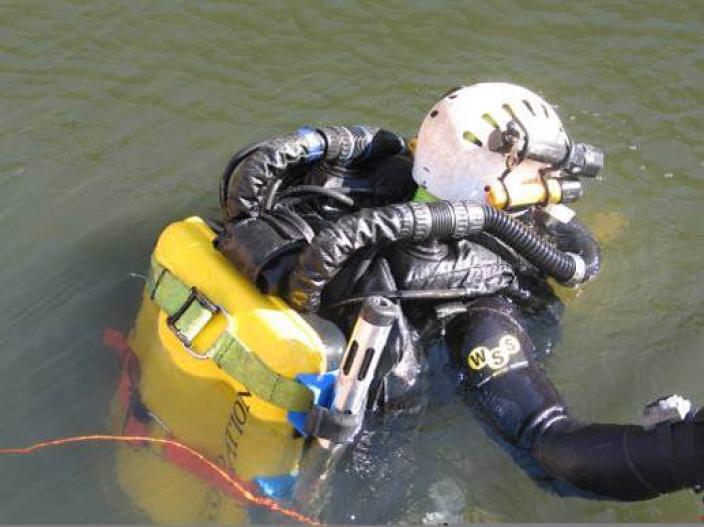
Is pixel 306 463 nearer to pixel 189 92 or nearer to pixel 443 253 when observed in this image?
pixel 443 253

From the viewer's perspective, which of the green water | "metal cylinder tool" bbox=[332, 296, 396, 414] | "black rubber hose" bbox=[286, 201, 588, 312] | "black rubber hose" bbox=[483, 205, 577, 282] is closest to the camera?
"metal cylinder tool" bbox=[332, 296, 396, 414]

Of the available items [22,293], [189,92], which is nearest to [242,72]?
[189,92]

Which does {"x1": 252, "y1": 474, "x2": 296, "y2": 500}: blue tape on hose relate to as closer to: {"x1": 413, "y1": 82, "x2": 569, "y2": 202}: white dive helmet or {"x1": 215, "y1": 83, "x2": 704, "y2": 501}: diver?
{"x1": 215, "y1": 83, "x2": 704, "y2": 501}: diver

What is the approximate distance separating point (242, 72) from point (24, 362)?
2930 mm

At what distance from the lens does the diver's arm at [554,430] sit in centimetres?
306

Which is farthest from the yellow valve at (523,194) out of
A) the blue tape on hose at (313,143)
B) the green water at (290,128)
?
the green water at (290,128)

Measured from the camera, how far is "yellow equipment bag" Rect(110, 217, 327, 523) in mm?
3584

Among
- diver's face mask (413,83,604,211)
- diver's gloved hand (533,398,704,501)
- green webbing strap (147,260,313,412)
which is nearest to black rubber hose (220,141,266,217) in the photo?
green webbing strap (147,260,313,412)

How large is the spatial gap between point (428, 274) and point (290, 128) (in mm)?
2633

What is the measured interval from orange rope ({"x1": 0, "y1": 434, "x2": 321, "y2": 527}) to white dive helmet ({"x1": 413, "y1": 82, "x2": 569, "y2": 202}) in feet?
4.76

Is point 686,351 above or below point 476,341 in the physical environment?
below

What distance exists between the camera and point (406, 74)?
21.8 feet

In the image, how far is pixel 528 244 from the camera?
3768mm

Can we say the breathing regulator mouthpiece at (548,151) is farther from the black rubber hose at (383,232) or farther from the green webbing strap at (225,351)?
the green webbing strap at (225,351)
